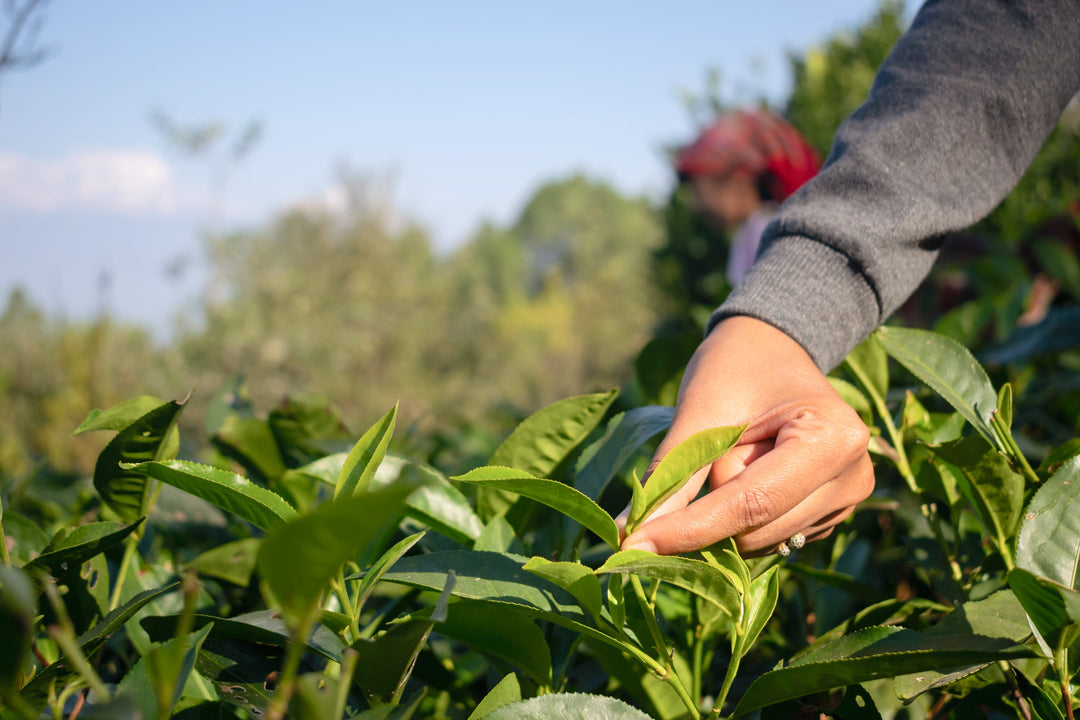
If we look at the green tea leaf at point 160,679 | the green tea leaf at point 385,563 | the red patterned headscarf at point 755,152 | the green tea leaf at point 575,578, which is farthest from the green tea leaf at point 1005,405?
the red patterned headscarf at point 755,152

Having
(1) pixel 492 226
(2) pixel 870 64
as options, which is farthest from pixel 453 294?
(1) pixel 492 226

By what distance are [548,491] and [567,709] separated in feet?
0.50

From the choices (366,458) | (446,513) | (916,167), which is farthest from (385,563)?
(916,167)

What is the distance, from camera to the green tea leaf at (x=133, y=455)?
748 mm

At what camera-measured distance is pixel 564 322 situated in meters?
35.8

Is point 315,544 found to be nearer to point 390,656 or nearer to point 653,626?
point 390,656

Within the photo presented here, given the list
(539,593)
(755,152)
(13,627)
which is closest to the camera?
(13,627)

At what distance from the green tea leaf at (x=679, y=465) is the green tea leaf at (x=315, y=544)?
0.27m

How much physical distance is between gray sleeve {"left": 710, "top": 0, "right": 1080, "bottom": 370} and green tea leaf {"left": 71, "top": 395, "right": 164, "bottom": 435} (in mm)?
623

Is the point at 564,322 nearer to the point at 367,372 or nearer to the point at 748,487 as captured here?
the point at 367,372

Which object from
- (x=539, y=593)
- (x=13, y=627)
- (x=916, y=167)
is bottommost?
(x=539, y=593)

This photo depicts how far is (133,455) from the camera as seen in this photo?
78 centimetres

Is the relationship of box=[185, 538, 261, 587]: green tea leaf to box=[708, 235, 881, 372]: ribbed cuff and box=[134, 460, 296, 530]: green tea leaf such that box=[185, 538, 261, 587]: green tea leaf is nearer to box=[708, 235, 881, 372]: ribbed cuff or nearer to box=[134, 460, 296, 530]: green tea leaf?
box=[134, 460, 296, 530]: green tea leaf

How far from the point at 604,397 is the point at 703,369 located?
4.2 inches
